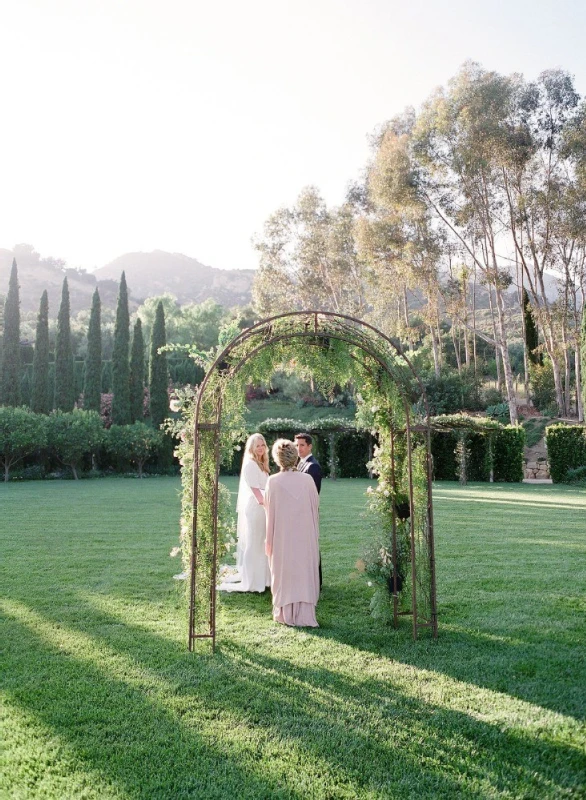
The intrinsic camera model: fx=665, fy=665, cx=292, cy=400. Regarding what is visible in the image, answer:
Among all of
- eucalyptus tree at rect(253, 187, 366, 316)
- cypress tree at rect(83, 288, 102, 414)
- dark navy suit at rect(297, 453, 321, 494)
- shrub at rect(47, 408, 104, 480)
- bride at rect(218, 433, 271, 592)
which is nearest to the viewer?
dark navy suit at rect(297, 453, 321, 494)

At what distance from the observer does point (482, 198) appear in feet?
90.6

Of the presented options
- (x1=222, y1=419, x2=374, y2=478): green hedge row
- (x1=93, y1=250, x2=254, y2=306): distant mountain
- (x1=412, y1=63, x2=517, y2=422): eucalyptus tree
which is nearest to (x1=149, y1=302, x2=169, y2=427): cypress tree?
(x1=222, y1=419, x2=374, y2=478): green hedge row

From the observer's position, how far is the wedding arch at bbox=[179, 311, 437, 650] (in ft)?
19.2

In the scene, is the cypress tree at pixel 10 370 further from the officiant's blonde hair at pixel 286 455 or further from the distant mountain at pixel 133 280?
the distant mountain at pixel 133 280

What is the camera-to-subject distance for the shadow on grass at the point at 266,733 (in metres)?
3.41

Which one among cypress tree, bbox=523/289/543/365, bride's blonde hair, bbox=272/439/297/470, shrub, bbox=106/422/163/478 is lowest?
bride's blonde hair, bbox=272/439/297/470

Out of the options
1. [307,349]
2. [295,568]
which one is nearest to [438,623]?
[295,568]

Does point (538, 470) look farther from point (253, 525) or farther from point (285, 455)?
point (285, 455)

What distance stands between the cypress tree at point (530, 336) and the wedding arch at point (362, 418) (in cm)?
2703

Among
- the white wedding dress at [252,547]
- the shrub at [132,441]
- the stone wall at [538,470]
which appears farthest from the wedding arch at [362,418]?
the shrub at [132,441]

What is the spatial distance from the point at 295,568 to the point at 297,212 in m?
36.1

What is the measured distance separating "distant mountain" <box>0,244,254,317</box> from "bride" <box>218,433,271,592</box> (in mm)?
94044

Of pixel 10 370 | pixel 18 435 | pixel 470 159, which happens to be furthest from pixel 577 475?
pixel 10 370

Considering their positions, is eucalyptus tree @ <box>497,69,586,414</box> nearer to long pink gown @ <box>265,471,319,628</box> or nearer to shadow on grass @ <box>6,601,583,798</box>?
long pink gown @ <box>265,471,319,628</box>
